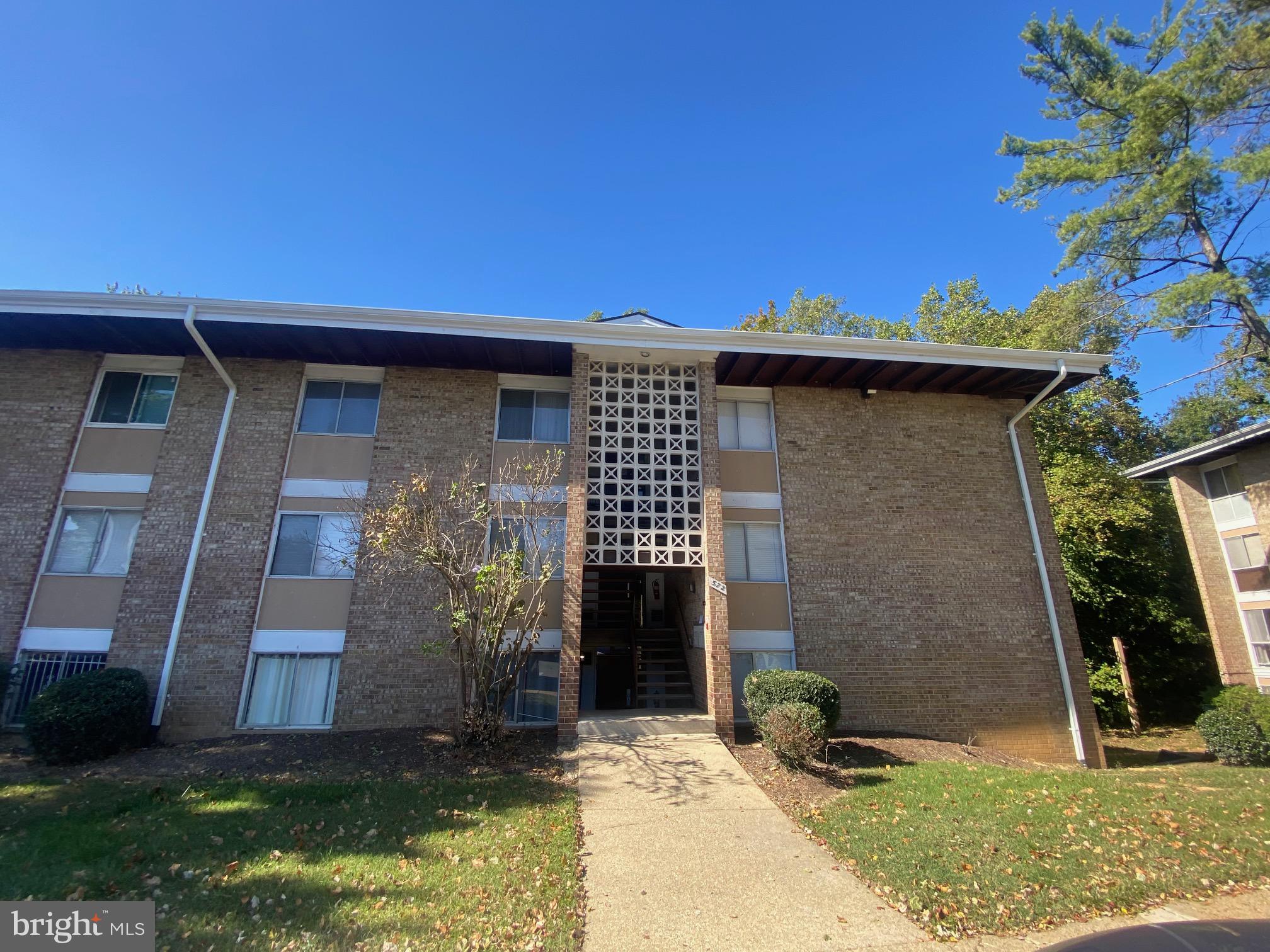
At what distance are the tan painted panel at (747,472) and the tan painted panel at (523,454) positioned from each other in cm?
333

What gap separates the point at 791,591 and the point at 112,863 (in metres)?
10.5

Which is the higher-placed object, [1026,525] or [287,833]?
[1026,525]

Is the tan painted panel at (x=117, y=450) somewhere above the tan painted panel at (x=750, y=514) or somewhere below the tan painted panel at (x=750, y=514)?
above

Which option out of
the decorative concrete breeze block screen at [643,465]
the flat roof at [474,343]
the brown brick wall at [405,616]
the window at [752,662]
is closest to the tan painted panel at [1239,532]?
the flat roof at [474,343]

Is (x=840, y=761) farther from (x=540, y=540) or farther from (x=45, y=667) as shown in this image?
(x=45, y=667)

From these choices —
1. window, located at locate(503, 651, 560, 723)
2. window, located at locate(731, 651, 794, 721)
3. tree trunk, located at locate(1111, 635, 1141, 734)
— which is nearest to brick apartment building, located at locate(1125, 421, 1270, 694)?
tree trunk, located at locate(1111, 635, 1141, 734)

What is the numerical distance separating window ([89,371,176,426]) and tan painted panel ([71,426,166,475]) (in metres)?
0.22

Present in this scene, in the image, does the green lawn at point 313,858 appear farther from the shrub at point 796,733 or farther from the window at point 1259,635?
the window at point 1259,635

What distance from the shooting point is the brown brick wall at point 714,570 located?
34.1ft

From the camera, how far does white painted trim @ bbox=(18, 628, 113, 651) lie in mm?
10750

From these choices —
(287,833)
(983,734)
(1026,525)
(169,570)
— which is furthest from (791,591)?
(169,570)

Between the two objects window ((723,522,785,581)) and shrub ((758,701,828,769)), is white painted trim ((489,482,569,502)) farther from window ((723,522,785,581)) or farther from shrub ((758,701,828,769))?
shrub ((758,701,828,769))

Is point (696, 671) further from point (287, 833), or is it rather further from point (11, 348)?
point (11, 348)

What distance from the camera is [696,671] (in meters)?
12.0
